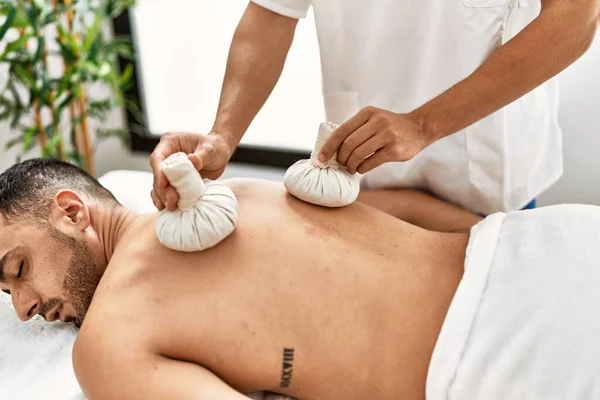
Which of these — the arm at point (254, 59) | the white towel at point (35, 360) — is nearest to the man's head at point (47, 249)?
the white towel at point (35, 360)

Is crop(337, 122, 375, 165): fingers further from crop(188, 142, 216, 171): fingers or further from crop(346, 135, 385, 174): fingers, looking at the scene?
crop(188, 142, 216, 171): fingers

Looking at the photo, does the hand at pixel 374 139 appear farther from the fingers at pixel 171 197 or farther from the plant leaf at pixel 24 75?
the plant leaf at pixel 24 75

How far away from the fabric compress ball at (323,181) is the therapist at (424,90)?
33mm

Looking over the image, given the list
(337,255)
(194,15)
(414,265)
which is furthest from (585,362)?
(194,15)

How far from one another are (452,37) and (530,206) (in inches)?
23.6

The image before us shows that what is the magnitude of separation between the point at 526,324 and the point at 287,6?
0.99 meters

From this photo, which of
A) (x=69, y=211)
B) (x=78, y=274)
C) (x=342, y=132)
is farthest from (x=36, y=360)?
(x=342, y=132)

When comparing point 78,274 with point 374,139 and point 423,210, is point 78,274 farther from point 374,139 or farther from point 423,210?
point 423,210

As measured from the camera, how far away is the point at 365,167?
3.88 ft

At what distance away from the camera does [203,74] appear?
288 cm

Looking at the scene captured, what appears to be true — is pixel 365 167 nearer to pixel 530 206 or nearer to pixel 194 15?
pixel 530 206

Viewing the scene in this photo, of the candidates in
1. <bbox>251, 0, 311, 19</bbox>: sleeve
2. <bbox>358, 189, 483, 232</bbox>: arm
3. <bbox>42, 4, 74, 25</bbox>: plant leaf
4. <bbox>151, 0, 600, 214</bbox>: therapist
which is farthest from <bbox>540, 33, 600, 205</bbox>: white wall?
<bbox>42, 4, 74, 25</bbox>: plant leaf

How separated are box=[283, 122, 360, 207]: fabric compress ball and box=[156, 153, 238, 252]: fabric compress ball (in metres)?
0.16

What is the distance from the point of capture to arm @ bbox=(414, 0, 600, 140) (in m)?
1.13
